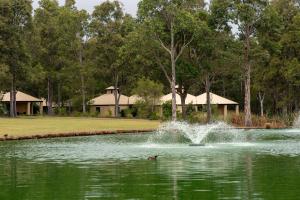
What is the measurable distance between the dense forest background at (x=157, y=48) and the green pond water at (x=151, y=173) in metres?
40.3

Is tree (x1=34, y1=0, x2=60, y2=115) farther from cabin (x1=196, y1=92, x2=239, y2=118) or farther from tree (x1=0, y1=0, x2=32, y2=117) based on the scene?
cabin (x1=196, y1=92, x2=239, y2=118)

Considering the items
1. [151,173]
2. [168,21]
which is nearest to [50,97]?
[168,21]

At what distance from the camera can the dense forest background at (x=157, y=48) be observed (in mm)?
76125

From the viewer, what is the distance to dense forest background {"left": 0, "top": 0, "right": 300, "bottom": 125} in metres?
76.1

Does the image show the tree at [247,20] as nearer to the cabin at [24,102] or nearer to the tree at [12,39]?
the tree at [12,39]

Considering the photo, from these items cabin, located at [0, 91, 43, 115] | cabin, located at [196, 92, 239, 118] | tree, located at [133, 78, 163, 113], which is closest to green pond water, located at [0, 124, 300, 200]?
tree, located at [133, 78, 163, 113]

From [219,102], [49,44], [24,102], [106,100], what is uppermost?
[49,44]

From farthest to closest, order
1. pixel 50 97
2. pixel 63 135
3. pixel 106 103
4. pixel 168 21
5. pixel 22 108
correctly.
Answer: pixel 106 103
pixel 22 108
pixel 50 97
pixel 168 21
pixel 63 135

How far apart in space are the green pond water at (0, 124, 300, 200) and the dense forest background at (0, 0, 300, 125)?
40.3m

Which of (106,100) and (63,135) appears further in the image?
(106,100)

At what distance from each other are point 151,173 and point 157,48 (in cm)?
5766

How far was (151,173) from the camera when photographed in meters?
23.6

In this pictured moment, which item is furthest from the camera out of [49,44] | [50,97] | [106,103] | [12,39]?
[106,103]

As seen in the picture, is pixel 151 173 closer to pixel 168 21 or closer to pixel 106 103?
pixel 168 21
